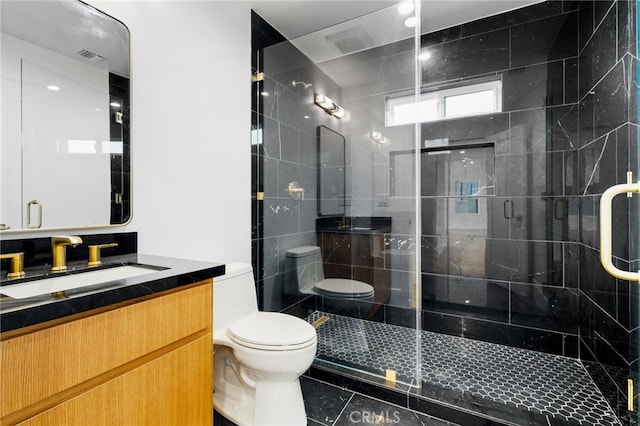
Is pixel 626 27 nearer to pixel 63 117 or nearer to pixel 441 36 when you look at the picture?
pixel 441 36

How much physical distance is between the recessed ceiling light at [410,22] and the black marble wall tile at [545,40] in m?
0.90

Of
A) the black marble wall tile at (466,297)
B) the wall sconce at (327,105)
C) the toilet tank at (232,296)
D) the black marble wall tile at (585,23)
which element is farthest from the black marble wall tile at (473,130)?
the toilet tank at (232,296)

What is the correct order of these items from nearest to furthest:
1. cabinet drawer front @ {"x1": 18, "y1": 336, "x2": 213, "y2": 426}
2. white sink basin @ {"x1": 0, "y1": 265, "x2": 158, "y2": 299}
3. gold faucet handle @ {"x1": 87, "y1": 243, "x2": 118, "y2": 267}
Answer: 1. cabinet drawer front @ {"x1": 18, "y1": 336, "x2": 213, "y2": 426}
2. white sink basin @ {"x1": 0, "y1": 265, "x2": 158, "y2": 299}
3. gold faucet handle @ {"x1": 87, "y1": 243, "x2": 118, "y2": 267}

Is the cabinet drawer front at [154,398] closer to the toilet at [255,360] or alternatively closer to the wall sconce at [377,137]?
the toilet at [255,360]

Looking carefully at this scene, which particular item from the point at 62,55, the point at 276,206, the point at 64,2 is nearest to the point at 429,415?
the point at 276,206

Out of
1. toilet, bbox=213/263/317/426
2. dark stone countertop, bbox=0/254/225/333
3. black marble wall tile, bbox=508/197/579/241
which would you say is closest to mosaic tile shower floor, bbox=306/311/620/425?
toilet, bbox=213/263/317/426

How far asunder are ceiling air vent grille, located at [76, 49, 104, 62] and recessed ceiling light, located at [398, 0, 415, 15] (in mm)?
1752

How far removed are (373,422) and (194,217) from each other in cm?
142

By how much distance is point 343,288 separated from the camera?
7.93 ft

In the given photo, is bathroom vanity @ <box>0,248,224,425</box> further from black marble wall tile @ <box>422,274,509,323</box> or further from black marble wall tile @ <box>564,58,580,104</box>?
black marble wall tile @ <box>564,58,580,104</box>

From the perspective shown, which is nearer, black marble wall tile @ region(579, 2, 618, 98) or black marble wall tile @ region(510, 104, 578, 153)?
black marble wall tile @ region(579, 2, 618, 98)

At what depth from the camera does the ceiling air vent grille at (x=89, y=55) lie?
1239mm

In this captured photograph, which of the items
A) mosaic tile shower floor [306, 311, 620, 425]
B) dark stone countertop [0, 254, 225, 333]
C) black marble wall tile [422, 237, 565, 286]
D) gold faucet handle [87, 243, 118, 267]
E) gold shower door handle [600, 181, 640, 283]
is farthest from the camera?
black marble wall tile [422, 237, 565, 286]

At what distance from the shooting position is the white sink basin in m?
0.88
